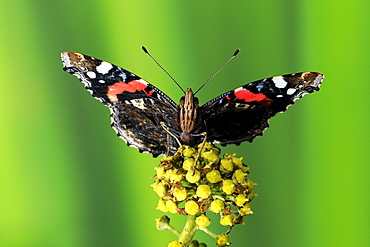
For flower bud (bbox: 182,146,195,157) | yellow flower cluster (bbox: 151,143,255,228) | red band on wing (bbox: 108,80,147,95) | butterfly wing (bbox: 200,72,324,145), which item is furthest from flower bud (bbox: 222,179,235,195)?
red band on wing (bbox: 108,80,147,95)

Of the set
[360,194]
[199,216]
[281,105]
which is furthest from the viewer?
[281,105]

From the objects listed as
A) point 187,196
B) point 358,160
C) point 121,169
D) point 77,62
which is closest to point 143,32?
point 77,62

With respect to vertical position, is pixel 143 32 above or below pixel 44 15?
above

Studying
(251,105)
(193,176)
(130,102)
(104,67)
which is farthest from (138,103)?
(193,176)

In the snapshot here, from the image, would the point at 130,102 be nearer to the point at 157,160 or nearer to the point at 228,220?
the point at 157,160

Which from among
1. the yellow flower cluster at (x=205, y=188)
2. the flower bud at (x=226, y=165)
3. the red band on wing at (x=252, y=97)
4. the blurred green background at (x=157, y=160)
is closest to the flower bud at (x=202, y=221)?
the yellow flower cluster at (x=205, y=188)

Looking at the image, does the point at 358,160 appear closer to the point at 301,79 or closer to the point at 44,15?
the point at 301,79
